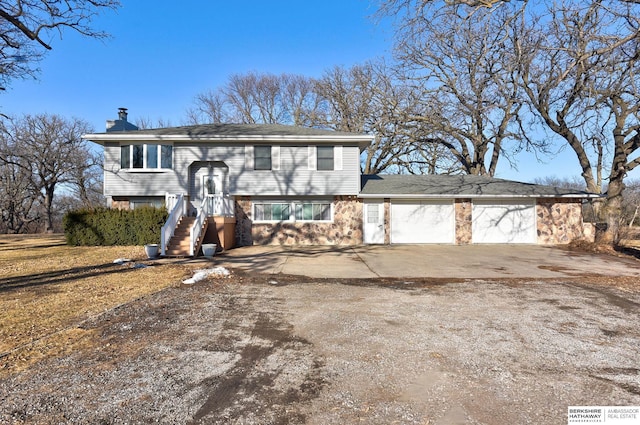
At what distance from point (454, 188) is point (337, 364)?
15.0 metres

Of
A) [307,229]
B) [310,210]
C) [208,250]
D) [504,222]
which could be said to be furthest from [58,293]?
[504,222]

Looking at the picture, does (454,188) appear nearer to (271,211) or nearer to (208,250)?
(271,211)

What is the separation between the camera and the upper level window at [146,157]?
614 inches

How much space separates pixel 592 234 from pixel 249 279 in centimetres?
1628

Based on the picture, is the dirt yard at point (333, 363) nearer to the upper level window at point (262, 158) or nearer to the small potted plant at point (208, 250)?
the small potted plant at point (208, 250)

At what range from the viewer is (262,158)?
51.9 ft

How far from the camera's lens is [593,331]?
452 cm

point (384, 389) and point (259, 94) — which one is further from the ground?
point (259, 94)

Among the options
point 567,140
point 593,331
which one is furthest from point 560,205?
point 593,331

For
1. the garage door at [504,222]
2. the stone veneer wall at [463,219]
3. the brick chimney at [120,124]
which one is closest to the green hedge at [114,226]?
the brick chimney at [120,124]

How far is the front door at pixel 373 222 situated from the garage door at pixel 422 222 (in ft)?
1.81

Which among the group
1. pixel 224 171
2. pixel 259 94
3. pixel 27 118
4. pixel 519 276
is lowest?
pixel 519 276

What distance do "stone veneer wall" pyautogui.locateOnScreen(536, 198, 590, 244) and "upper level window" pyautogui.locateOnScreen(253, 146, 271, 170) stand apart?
12809 mm

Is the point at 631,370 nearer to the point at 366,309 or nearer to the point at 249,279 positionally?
the point at 366,309
